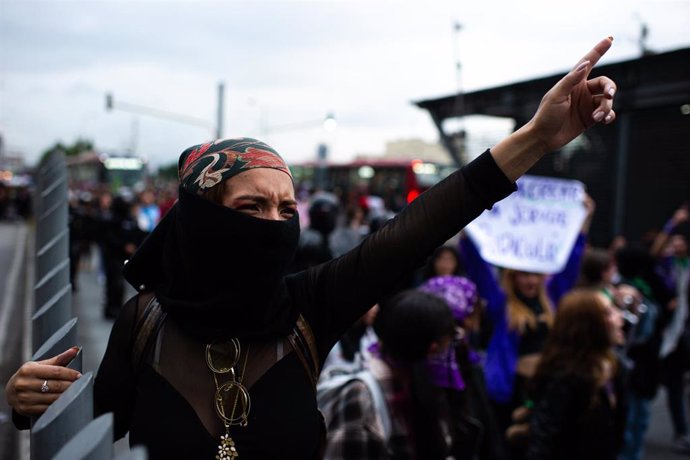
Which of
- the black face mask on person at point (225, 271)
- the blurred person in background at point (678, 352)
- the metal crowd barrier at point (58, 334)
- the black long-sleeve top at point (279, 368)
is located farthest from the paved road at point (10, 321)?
the blurred person in background at point (678, 352)

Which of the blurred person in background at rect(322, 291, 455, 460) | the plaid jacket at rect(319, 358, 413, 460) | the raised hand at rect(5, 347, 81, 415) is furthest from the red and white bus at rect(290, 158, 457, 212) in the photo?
the raised hand at rect(5, 347, 81, 415)

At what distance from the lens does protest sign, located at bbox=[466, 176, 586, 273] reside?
4.68m

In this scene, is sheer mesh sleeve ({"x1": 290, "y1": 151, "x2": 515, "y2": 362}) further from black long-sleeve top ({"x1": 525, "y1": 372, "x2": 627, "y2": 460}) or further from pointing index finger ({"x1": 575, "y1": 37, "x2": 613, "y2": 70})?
black long-sleeve top ({"x1": 525, "y1": 372, "x2": 627, "y2": 460})

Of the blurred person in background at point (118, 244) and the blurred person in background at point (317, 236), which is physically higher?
the blurred person in background at point (317, 236)

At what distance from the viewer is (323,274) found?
166 cm

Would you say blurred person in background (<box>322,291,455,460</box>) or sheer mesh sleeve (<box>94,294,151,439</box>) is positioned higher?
sheer mesh sleeve (<box>94,294,151,439</box>)

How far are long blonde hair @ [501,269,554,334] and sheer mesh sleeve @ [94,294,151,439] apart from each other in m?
3.02

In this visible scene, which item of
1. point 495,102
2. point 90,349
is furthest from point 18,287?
point 495,102

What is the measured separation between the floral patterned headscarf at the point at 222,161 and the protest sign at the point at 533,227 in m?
3.18

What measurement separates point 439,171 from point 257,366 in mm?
28631

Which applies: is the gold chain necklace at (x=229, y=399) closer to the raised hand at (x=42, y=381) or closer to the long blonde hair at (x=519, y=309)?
the raised hand at (x=42, y=381)

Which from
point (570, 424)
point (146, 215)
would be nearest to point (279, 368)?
point (570, 424)

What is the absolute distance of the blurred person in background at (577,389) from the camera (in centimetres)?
302

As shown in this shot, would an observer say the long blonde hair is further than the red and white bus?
No
